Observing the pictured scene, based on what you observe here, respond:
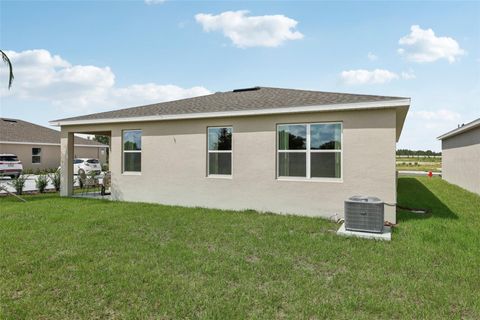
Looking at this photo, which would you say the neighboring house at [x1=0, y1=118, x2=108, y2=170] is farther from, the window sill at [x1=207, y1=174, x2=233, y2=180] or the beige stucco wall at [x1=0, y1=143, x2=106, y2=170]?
the window sill at [x1=207, y1=174, x2=233, y2=180]

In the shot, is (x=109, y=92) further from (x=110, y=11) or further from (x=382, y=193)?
(x=382, y=193)

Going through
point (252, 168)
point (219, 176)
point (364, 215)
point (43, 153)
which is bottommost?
point (364, 215)

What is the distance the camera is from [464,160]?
16.2 metres

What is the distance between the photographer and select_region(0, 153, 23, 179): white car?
69.1ft

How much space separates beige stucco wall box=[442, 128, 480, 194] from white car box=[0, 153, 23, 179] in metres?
28.3

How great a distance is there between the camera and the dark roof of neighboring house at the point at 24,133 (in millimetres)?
26297

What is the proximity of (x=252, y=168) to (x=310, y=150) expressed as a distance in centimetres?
186

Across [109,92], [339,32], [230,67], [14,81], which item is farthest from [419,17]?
[109,92]

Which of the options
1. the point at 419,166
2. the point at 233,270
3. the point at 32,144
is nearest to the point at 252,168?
the point at 233,270

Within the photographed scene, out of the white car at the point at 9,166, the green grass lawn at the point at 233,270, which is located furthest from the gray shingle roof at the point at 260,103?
the white car at the point at 9,166

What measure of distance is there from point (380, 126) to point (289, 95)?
3.46 m

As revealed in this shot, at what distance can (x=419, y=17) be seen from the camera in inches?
403

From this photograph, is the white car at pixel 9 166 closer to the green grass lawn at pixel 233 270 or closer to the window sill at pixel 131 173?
the window sill at pixel 131 173

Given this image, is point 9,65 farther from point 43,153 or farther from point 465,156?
point 465,156
